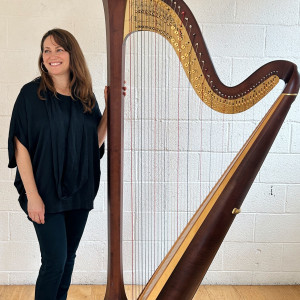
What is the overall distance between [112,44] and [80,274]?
68.1 inches

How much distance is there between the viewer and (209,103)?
172 centimetres

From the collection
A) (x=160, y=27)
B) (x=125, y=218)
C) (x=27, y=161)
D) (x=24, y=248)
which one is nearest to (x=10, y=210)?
(x=24, y=248)

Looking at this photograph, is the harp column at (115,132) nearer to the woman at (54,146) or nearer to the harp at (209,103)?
the harp at (209,103)

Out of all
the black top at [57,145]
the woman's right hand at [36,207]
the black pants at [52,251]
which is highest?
the black top at [57,145]

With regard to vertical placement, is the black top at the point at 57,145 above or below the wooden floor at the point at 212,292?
above

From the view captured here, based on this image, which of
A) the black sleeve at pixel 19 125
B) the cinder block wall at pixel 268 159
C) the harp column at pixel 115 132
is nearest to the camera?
the harp column at pixel 115 132

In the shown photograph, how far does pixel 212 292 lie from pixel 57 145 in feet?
4.66

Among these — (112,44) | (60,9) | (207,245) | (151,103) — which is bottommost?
(207,245)

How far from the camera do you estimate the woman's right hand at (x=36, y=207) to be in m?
1.75

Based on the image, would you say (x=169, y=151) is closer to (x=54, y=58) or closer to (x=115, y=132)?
(x=54, y=58)

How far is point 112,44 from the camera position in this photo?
53.5 inches

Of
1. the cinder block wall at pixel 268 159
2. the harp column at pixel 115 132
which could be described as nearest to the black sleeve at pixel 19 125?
the harp column at pixel 115 132

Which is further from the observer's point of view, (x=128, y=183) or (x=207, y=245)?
(x=128, y=183)

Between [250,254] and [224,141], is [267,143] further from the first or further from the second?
[250,254]
